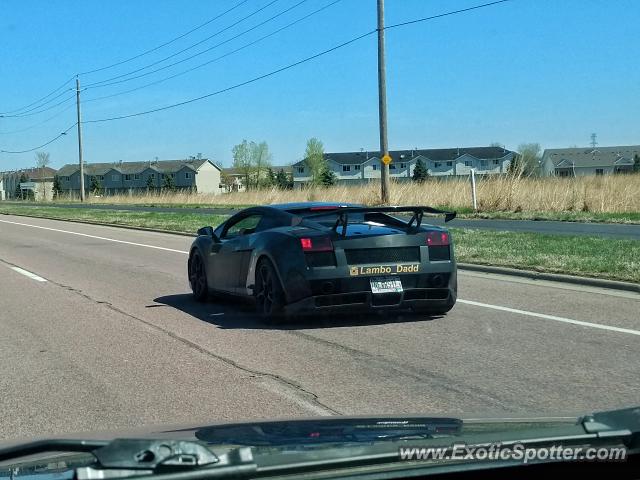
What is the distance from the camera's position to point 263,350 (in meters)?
7.72

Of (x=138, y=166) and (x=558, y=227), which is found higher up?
A: (x=138, y=166)

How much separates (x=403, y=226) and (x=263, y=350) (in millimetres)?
2462

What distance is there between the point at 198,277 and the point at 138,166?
13412 cm

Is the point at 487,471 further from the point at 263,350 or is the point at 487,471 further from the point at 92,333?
the point at 92,333

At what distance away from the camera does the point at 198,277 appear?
Result: 11000mm

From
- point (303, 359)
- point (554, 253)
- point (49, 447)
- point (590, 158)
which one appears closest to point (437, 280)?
point (303, 359)

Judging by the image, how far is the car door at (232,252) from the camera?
974 centimetres

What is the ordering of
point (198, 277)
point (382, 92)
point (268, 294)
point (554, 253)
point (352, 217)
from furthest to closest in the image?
point (382, 92)
point (554, 253)
point (198, 277)
point (352, 217)
point (268, 294)

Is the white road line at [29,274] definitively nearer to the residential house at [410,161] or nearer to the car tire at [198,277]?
the car tire at [198,277]

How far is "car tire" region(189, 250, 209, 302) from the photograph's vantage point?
10836 millimetres

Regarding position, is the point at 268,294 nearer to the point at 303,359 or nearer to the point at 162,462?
the point at 303,359

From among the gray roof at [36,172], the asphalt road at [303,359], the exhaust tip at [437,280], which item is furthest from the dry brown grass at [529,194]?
the gray roof at [36,172]

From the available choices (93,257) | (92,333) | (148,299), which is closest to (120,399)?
(92,333)

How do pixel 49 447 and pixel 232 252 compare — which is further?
pixel 232 252
